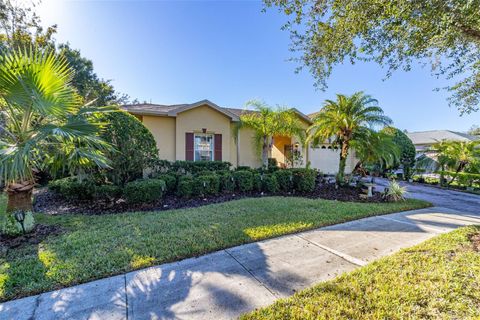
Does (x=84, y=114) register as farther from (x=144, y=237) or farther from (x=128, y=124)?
(x=144, y=237)

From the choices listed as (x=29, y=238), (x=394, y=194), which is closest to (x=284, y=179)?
(x=394, y=194)

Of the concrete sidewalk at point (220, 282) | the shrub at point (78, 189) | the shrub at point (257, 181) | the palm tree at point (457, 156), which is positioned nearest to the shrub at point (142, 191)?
the shrub at point (78, 189)

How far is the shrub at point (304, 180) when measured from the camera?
364 inches

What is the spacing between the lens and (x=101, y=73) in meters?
19.8

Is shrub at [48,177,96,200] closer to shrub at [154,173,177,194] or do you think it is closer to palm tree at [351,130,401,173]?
shrub at [154,173,177,194]

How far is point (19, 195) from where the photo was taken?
15.1 ft

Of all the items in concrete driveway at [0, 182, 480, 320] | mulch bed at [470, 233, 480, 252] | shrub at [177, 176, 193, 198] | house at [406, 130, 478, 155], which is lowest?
concrete driveway at [0, 182, 480, 320]

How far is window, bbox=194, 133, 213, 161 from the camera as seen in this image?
11938 mm

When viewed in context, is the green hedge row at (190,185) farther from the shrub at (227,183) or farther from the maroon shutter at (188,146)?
the maroon shutter at (188,146)

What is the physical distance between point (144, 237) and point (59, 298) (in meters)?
1.76

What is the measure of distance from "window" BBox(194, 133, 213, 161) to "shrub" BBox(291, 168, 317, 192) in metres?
5.07

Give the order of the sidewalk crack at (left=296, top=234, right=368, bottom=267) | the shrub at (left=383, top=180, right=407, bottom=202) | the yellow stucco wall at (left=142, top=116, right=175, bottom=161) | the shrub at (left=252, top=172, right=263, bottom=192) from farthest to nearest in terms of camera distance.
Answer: the yellow stucco wall at (left=142, top=116, right=175, bottom=161), the shrub at (left=252, top=172, right=263, bottom=192), the shrub at (left=383, top=180, right=407, bottom=202), the sidewalk crack at (left=296, top=234, right=368, bottom=267)

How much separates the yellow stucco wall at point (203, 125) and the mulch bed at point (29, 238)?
22.1 ft

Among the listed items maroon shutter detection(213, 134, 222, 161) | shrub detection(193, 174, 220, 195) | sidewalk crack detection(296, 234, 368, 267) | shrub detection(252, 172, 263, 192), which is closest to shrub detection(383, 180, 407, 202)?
shrub detection(252, 172, 263, 192)
